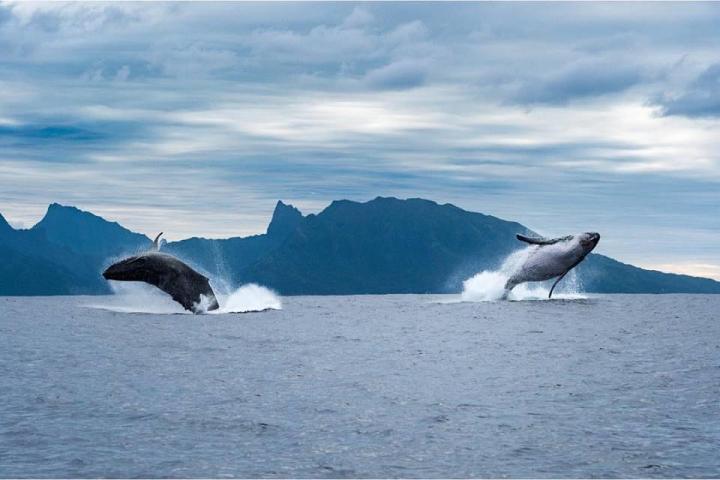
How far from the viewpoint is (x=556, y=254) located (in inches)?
2267

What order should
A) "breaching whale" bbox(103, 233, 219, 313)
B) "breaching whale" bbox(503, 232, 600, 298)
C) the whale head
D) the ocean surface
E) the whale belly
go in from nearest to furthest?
the ocean surface
"breaching whale" bbox(103, 233, 219, 313)
the whale head
"breaching whale" bbox(503, 232, 600, 298)
the whale belly

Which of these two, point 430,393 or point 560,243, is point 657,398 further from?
point 560,243

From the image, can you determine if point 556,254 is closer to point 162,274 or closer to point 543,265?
point 543,265

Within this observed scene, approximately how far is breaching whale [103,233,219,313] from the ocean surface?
12.7 feet

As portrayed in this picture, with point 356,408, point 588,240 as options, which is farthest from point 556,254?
point 356,408

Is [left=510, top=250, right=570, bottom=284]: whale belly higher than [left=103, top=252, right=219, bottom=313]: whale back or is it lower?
higher

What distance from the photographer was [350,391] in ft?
78.3

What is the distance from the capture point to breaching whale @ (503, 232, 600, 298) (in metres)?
57.3

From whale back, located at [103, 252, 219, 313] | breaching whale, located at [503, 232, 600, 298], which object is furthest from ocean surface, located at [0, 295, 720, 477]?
breaching whale, located at [503, 232, 600, 298]

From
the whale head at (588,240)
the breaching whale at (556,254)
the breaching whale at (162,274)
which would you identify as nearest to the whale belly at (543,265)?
the breaching whale at (556,254)

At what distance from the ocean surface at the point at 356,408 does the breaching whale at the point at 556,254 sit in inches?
664

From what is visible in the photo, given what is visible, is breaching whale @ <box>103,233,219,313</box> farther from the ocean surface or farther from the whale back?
the ocean surface

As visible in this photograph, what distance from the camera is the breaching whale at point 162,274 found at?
4272 cm

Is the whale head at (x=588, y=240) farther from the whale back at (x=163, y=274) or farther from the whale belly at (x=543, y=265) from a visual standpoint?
the whale back at (x=163, y=274)
